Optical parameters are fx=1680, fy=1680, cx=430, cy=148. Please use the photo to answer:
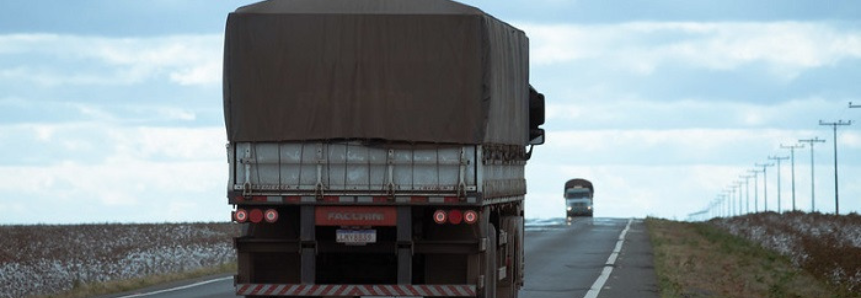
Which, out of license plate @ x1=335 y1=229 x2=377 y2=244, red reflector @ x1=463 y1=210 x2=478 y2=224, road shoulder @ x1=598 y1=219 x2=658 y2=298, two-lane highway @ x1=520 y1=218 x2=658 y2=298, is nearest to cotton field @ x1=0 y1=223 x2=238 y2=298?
two-lane highway @ x1=520 y1=218 x2=658 y2=298

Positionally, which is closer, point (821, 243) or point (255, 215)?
point (255, 215)

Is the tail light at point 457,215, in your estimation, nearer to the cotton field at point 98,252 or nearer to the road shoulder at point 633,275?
the road shoulder at point 633,275

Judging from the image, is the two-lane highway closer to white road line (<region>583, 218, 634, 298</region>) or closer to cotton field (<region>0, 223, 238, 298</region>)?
white road line (<region>583, 218, 634, 298</region>)

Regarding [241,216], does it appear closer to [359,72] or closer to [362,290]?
[362,290]

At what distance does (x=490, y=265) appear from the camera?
65.3 ft

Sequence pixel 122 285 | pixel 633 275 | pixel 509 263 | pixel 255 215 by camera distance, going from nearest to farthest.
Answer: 1. pixel 255 215
2. pixel 509 263
3. pixel 122 285
4. pixel 633 275

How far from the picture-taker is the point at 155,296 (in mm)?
25562

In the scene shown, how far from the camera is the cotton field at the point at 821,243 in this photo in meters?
34.9

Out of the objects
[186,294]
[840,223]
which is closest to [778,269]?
[186,294]

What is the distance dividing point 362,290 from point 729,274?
17.4 meters

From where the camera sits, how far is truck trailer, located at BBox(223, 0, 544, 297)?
18719 mm

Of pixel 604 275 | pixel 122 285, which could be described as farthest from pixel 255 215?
pixel 604 275

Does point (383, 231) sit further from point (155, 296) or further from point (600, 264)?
point (600, 264)

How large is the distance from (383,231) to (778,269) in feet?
71.2
